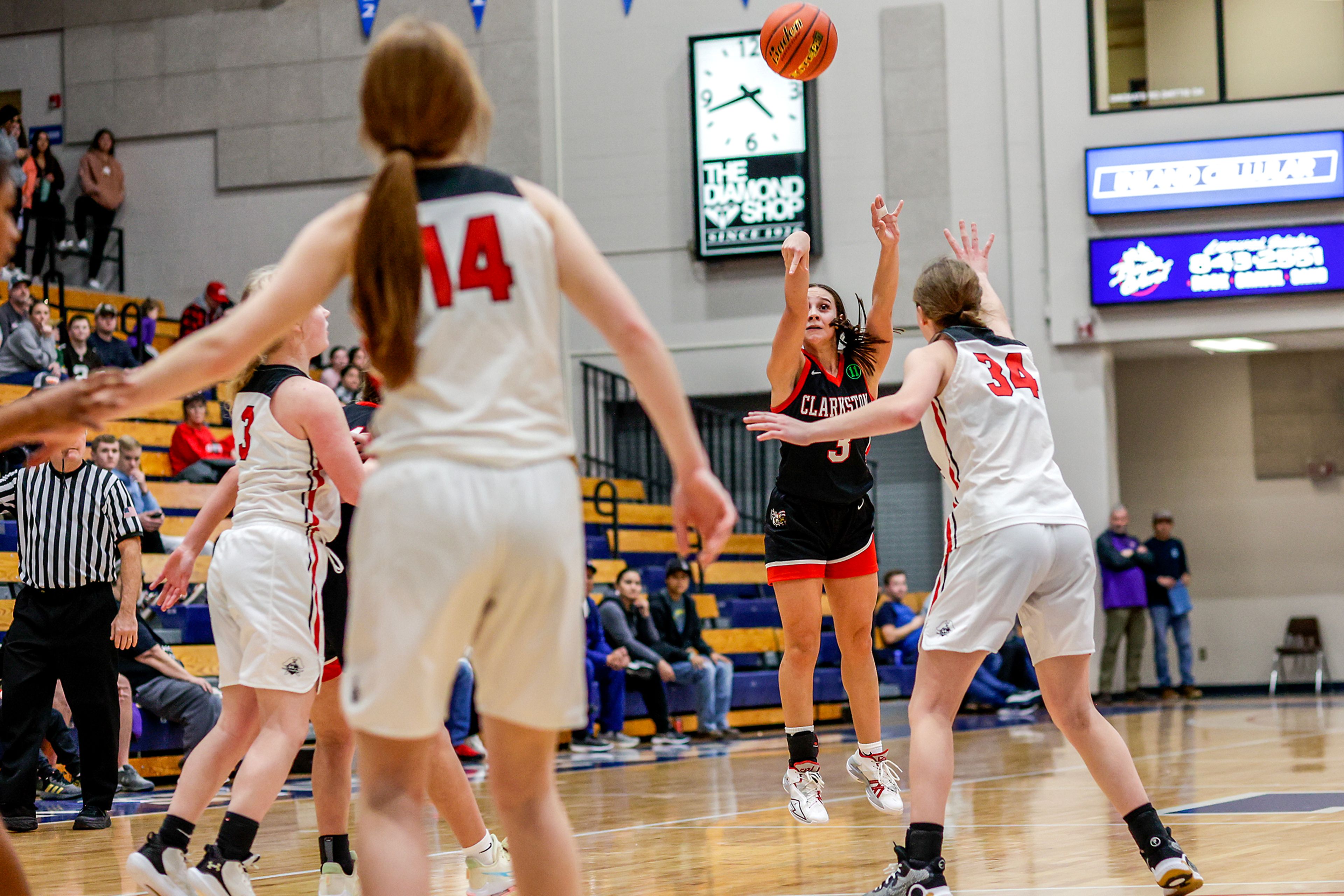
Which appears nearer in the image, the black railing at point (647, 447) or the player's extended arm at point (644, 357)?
the player's extended arm at point (644, 357)

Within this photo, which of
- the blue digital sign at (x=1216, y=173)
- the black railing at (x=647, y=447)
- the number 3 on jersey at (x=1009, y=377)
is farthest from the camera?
the black railing at (x=647, y=447)

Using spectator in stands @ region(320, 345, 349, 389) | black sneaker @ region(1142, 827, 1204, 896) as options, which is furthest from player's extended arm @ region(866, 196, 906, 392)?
spectator in stands @ region(320, 345, 349, 389)

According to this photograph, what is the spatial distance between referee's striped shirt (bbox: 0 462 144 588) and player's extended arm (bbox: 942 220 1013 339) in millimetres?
4315

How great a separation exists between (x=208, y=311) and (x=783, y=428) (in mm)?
13964

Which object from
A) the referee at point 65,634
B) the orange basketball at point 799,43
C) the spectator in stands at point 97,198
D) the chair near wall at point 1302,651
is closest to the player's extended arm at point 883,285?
the orange basketball at point 799,43

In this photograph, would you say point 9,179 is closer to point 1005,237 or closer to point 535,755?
point 535,755

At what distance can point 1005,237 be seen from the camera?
52.5ft

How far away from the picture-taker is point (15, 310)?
1234cm

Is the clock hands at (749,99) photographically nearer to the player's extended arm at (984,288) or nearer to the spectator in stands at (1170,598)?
the spectator in stands at (1170,598)

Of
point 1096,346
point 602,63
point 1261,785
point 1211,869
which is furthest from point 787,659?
point 602,63

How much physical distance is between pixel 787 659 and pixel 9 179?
11.7 feet

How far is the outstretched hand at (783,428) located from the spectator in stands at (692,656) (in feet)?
26.0

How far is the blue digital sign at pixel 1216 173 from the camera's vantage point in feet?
49.2

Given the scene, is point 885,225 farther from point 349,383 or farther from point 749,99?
point 749,99
